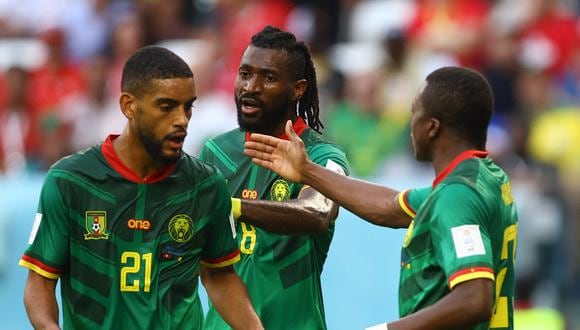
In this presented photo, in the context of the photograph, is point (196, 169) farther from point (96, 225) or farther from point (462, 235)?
point (462, 235)

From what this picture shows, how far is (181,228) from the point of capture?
5.93 m

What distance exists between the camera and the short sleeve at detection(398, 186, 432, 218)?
619cm

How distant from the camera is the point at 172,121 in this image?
19.0ft

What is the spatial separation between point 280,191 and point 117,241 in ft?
4.38

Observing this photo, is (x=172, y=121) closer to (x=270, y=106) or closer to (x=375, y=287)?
(x=270, y=106)

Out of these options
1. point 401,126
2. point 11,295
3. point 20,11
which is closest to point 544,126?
point 401,126

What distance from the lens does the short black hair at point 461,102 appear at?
5609 millimetres

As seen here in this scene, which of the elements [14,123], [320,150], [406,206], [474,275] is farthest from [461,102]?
[14,123]

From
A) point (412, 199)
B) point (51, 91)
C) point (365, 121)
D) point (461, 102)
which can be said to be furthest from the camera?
point (51, 91)

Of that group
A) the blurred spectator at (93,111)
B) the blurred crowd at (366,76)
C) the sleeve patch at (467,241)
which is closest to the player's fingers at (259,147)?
the sleeve patch at (467,241)

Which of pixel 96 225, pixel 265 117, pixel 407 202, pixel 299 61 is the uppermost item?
pixel 299 61

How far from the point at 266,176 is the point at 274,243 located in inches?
13.9

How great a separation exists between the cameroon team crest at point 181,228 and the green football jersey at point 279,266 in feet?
3.08

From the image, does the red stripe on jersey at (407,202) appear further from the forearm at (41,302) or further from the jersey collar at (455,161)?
the forearm at (41,302)
